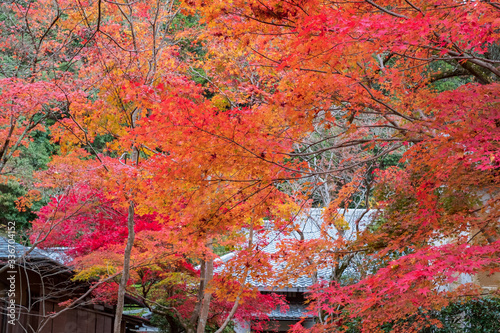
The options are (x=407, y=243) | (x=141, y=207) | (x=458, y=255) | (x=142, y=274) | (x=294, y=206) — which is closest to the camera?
(x=458, y=255)

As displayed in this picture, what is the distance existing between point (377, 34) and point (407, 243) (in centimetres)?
350

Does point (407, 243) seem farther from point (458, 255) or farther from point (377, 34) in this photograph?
point (377, 34)

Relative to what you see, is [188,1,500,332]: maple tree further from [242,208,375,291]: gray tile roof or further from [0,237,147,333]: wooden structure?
[0,237,147,333]: wooden structure

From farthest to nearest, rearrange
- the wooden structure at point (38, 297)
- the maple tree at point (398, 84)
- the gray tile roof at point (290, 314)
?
the gray tile roof at point (290, 314), the wooden structure at point (38, 297), the maple tree at point (398, 84)

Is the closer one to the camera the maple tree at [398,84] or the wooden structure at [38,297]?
the maple tree at [398,84]

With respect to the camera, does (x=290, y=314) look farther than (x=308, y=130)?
Yes

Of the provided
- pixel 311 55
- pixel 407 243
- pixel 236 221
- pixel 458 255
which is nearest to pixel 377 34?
pixel 311 55

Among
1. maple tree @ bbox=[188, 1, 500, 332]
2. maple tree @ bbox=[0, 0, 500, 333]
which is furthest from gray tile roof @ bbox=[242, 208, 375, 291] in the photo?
maple tree @ bbox=[188, 1, 500, 332]

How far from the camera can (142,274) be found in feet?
35.5

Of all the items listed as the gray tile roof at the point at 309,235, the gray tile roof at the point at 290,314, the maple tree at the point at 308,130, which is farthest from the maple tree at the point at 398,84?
the gray tile roof at the point at 290,314

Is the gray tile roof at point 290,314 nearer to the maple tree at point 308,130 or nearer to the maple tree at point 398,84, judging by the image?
the maple tree at point 308,130

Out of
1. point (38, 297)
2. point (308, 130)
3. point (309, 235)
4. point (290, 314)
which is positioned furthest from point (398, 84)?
point (309, 235)

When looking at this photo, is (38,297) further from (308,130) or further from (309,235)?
(309,235)

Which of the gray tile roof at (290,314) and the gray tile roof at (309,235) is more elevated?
the gray tile roof at (309,235)
